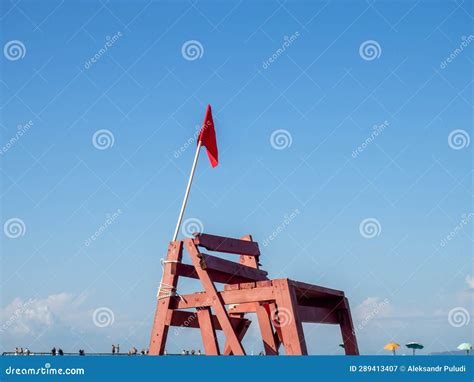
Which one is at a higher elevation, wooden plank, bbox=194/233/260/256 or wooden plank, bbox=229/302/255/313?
wooden plank, bbox=194/233/260/256

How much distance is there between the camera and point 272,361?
9.87 m

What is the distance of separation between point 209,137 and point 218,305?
428 cm

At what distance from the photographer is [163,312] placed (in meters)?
11.3

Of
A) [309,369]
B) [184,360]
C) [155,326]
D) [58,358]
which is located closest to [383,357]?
[309,369]

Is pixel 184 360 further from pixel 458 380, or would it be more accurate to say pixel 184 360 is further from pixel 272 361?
pixel 458 380

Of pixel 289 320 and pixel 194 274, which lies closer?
pixel 289 320

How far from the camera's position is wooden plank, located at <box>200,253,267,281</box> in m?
10.7

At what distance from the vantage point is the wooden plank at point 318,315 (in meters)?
11.1

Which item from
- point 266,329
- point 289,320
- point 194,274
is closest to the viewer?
point 289,320

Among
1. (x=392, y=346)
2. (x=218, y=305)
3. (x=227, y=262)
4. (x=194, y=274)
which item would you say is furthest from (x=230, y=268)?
(x=392, y=346)

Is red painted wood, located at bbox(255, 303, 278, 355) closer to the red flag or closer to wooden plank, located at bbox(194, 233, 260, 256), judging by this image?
wooden plank, located at bbox(194, 233, 260, 256)

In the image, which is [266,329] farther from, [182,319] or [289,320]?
[289,320]

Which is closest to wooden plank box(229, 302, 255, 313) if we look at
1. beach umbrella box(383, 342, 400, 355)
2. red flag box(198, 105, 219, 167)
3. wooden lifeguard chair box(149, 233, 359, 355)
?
wooden lifeguard chair box(149, 233, 359, 355)

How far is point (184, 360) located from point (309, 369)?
6.27 feet
